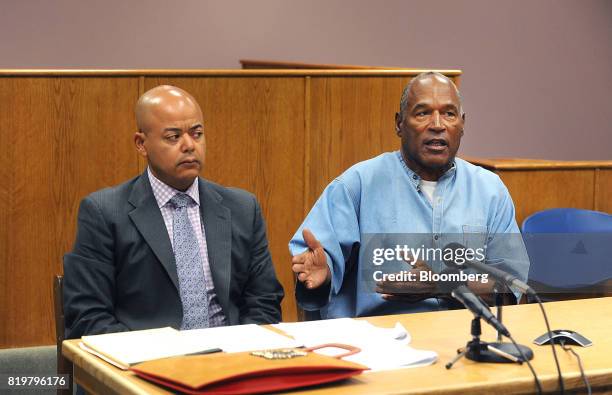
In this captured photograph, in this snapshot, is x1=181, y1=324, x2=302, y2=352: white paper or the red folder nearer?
the red folder

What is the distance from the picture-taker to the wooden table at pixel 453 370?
215cm

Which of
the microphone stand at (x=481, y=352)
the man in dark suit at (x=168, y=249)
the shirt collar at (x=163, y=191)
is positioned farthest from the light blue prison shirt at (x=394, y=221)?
the microphone stand at (x=481, y=352)

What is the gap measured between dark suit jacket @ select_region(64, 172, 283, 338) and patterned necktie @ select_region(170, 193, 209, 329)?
1.4 inches

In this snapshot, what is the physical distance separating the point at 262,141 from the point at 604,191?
2074 millimetres

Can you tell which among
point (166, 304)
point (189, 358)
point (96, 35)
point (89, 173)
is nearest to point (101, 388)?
point (189, 358)

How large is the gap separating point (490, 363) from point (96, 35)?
23.4ft

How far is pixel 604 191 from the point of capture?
5.74 meters

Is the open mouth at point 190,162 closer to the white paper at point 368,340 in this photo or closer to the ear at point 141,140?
the ear at point 141,140

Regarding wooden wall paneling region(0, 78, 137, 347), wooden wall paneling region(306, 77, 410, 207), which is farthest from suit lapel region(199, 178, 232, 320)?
wooden wall paneling region(306, 77, 410, 207)

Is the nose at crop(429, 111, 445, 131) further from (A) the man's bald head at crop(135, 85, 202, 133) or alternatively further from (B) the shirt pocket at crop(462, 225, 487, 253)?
(A) the man's bald head at crop(135, 85, 202, 133)

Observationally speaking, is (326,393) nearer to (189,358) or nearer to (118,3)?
(189,358)

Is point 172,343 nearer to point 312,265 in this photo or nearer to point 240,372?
point 240,372

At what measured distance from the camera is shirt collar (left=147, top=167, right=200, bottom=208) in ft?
10.8

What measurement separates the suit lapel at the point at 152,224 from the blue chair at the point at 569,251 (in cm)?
248
